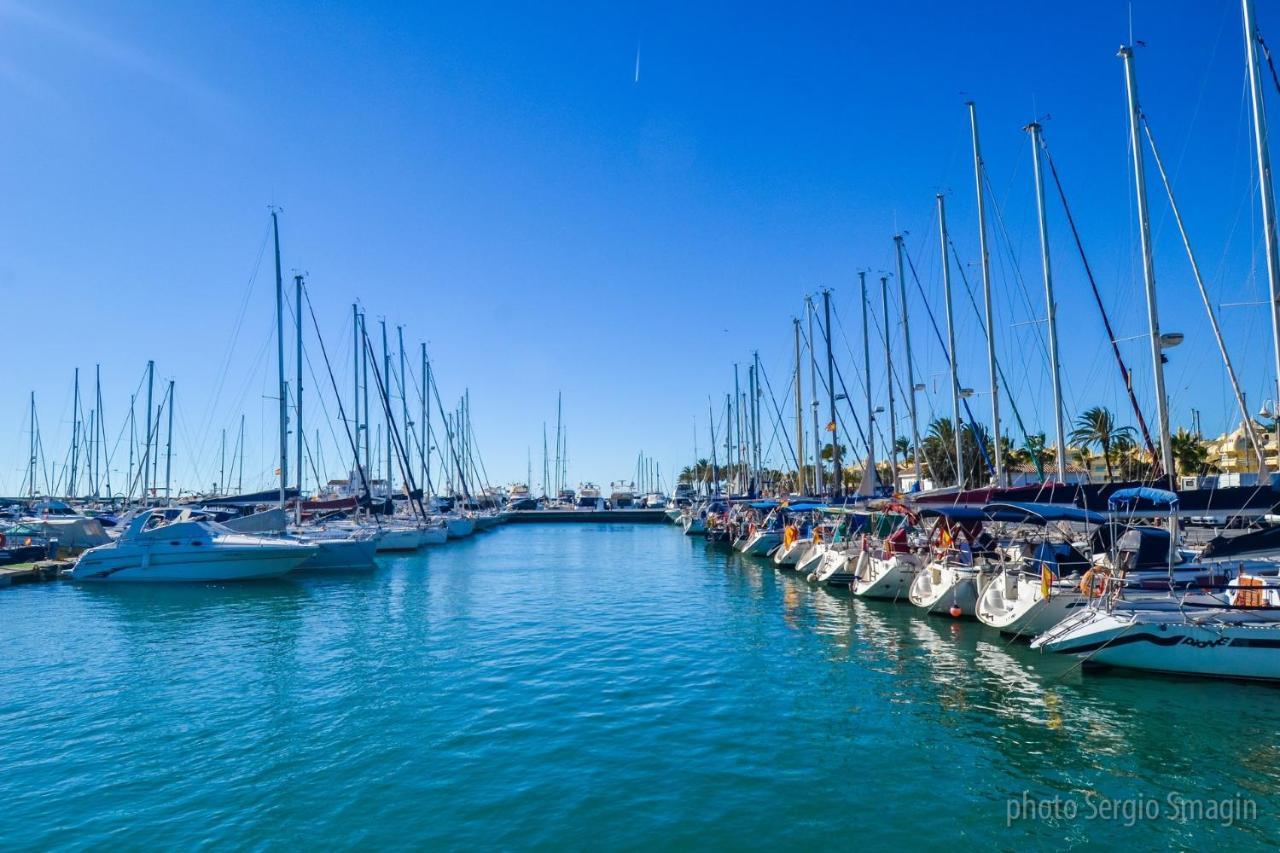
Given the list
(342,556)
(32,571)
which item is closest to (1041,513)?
(342,556)

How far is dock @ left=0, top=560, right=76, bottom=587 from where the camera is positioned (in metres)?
36.6

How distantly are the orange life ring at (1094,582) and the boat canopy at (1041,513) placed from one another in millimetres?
3202

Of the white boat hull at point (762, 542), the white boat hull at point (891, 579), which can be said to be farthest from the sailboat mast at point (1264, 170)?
the white boat hull at point (762, 542)

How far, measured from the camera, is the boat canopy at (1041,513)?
22.4 m

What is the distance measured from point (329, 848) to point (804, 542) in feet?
111

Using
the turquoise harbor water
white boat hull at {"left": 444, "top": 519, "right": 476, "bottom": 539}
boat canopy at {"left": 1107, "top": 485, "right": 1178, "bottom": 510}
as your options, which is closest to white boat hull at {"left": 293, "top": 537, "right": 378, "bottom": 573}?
the turquoise harbor water

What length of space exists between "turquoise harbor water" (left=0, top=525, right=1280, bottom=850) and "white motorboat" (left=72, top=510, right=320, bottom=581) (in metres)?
10.8

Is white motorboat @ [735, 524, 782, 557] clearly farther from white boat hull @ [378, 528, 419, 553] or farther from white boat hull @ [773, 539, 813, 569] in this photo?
white boat hull @ [378, 528, 419, 553]

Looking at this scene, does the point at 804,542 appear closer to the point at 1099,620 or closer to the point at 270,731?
the point at 1099,620

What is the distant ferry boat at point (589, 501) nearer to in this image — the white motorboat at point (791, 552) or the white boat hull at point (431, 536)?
the white boat hull at point (431, 536)

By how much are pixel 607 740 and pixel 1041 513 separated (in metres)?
16.0

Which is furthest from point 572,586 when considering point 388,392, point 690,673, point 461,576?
point 388,392

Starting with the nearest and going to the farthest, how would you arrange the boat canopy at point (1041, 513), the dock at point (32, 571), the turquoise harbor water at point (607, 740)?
the turquoise harbor water at point (607, 740) → the boat canopy at point (1041, 513) → the dock at point (32, 571)

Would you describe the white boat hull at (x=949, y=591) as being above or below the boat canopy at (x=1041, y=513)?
below
